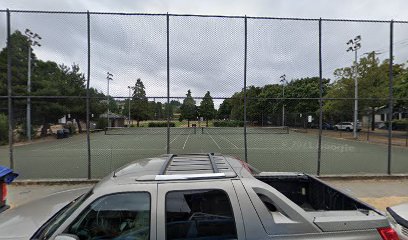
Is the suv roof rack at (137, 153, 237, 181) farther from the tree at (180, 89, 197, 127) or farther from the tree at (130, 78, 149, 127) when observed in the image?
the tree at (180, 89, 197, 127)

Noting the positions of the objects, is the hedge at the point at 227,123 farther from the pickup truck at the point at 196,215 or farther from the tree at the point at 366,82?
the tree at the point at 366,82

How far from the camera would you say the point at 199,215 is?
7.82 ft

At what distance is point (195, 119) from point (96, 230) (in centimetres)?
1090

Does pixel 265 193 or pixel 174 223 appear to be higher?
pixel 265 193

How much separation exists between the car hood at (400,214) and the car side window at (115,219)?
3.13 metres

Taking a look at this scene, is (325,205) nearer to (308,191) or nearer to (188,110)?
(308,191)

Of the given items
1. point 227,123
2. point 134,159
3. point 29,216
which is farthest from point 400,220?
point 134,159

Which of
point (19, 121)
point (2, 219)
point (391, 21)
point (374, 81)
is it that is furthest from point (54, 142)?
point (374, 81)

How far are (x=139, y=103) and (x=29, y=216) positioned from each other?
7.77 m

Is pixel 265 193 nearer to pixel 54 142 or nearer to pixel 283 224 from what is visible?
pixel 283 224

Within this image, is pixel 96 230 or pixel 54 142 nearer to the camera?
pixel 96 230

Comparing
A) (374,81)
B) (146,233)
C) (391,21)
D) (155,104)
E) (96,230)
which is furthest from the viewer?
(374,81)

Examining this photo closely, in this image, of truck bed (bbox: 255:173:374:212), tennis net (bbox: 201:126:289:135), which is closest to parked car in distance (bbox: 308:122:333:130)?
tennis net (bbox: 201:126:289:135)

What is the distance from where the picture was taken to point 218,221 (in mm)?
2316
